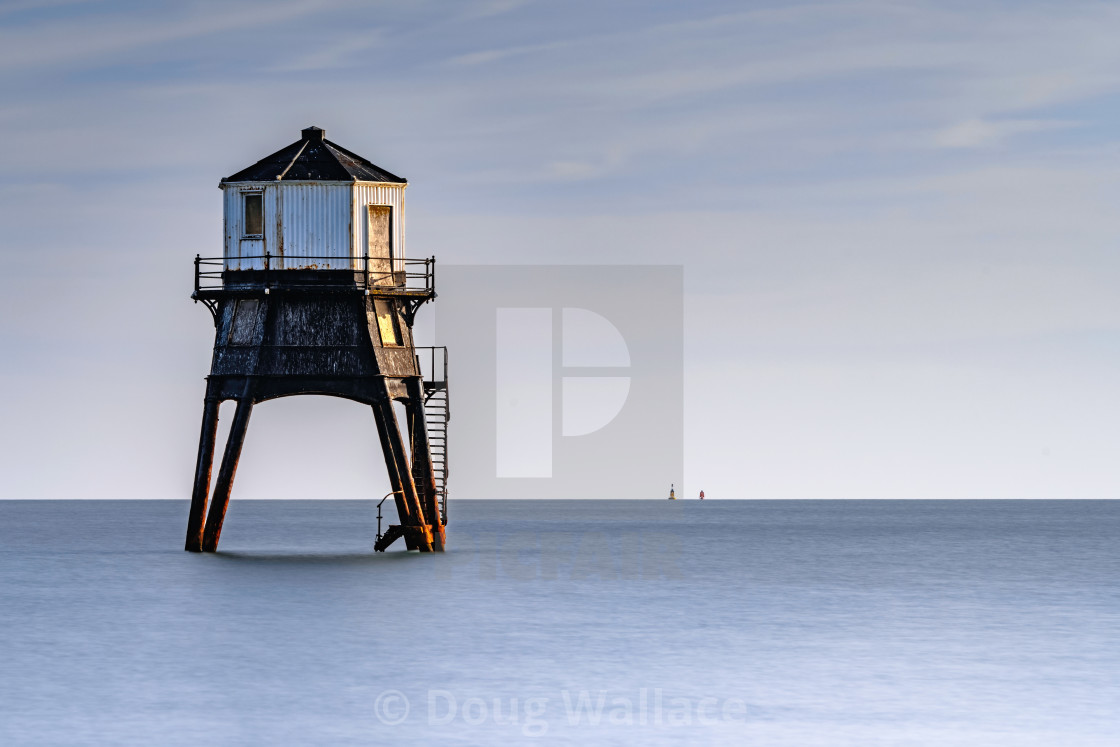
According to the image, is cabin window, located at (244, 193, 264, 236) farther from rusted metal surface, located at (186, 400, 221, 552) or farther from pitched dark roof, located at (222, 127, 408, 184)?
rusted metal surface, located at (186, 400, 221, 552)

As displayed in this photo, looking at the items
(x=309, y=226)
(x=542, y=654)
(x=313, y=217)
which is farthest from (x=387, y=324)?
(x=542, y=654)

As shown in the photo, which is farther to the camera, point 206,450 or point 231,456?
point 206,450

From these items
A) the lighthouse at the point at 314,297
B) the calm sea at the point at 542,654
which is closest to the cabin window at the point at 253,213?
the lighthouse at the point at 314,297

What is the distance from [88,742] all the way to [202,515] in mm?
25225

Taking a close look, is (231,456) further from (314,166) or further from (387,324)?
(314,166)

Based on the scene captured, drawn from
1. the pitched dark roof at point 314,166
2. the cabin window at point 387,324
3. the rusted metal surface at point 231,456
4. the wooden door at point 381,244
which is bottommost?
the rusted metal surface at point 231,456

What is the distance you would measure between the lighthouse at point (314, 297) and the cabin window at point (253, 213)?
25 millimetres

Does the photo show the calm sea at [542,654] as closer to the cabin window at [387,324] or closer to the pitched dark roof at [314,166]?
the cabin window at [387,324]

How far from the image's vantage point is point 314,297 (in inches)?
1698

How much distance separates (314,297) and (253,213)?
274 cm

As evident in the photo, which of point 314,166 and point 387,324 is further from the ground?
point 314,166

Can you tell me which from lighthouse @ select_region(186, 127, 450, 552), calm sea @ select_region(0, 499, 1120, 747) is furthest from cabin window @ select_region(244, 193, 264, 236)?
calm sea @ select_region(0, 499, 1120, 747)

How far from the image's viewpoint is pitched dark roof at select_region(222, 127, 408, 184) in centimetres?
4347

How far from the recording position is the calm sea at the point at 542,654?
915 inches
